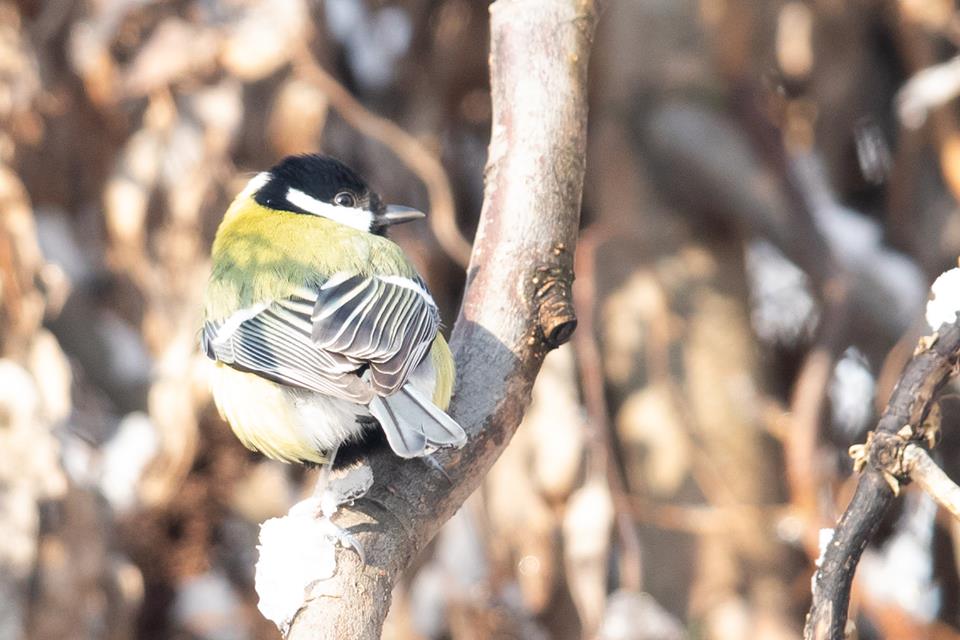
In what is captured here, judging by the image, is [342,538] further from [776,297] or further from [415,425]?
[776,297]

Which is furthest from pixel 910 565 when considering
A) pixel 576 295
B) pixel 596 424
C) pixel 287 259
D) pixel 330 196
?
pixel 287 259

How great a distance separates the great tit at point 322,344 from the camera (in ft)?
5.47

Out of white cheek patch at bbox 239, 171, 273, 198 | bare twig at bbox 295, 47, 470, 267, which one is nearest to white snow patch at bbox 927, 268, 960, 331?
white cheek patch at bbox 239, 171, 273, 198

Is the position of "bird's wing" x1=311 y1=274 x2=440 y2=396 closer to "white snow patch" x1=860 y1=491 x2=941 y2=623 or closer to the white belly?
the white belly

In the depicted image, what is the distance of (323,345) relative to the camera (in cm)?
176

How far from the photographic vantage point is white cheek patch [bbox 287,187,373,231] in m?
2.37

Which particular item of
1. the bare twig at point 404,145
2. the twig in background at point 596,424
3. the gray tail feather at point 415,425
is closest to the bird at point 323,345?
the gray tail feather at point 415,425

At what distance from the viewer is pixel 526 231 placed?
174 centimetres

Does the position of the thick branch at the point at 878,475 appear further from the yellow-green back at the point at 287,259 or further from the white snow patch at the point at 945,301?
the yellow-green back at the point at 287,259

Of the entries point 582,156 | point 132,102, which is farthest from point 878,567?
point 132,102

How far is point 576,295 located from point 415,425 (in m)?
1.70

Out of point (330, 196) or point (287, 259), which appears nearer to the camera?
point (287, 259)

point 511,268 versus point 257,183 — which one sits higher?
point 511,268

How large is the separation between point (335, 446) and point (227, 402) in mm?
272
